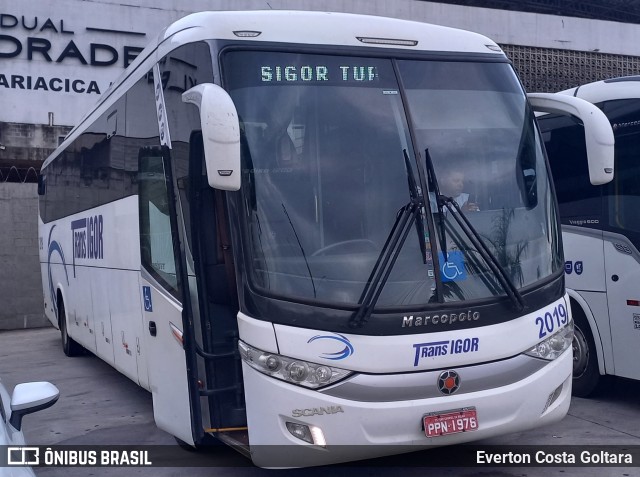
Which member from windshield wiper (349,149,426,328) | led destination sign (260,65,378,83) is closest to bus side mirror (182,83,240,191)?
led destination sign (260,65,378,83)

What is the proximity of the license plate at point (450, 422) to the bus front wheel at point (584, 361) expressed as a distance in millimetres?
3491

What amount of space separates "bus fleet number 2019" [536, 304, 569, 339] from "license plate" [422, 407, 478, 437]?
765mm

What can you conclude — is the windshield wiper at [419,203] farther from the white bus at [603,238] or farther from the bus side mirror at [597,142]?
the white bus at [603,238]

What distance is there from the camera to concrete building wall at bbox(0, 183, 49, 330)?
17.8m

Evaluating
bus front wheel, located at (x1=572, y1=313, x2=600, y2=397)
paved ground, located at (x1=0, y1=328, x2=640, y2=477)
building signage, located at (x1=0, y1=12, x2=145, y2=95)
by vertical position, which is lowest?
paved ground, located at (x1=0, y1=328, x2=640, y2=477)

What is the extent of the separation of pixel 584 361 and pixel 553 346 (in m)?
3.03

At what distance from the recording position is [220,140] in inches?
187

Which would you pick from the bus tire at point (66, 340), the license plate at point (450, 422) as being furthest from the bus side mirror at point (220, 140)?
the bus tire at point (66, 340)

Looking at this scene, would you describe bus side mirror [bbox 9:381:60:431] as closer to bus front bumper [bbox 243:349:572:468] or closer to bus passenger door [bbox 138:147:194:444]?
bus front bumper [bbox 243:349:572:468]

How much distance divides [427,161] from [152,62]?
2.52 metres

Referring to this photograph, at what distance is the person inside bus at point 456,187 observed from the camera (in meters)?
5.43

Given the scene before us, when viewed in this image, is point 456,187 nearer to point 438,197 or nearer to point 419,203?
point 438,197

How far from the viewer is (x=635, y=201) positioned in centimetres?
752

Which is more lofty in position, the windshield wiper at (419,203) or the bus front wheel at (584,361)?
the windshield wiper at (419,203)
